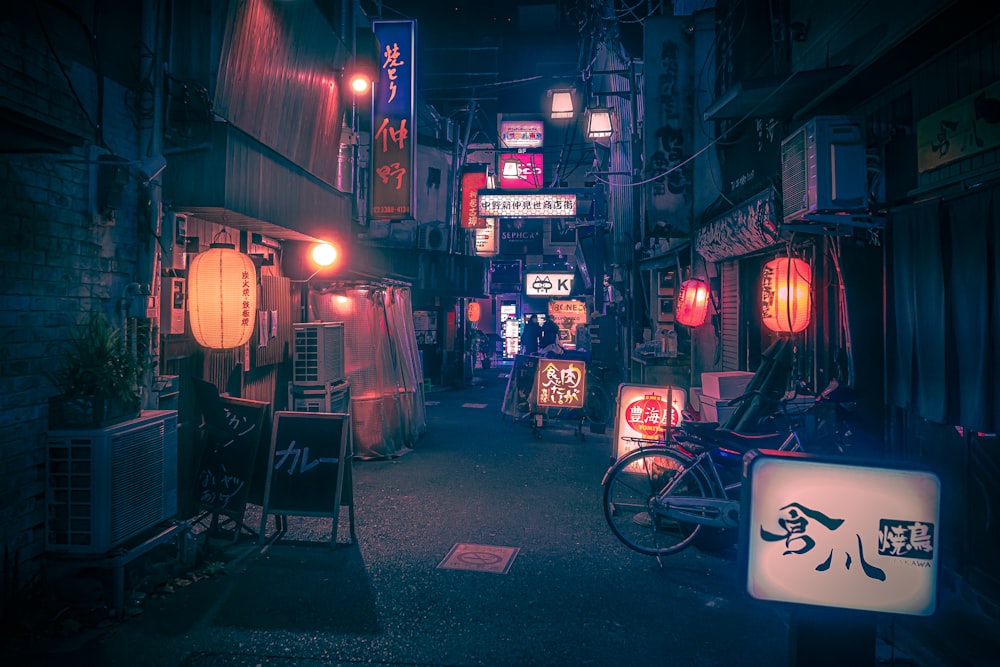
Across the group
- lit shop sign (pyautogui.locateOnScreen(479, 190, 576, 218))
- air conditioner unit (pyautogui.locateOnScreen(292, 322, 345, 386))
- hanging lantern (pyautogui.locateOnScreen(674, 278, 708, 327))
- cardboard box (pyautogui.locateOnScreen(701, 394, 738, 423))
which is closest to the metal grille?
cardboard box (pyautogui.locateOnScreen(701, 394, 738, 423))

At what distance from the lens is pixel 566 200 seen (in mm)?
17562

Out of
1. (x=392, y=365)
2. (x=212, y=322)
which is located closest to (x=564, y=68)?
(x=392, y=365)

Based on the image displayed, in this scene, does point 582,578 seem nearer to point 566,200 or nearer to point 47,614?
point 47,614

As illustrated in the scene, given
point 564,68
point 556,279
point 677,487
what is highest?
point 564,68

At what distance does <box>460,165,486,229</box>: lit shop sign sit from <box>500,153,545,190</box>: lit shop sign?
69.7 inches

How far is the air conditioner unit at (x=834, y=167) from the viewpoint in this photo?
657 centimetres

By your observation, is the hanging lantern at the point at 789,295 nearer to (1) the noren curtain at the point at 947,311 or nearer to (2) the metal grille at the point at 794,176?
(2) the metal grille at the point at 794,176

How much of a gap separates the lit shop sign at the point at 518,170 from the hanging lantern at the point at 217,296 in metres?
17.7

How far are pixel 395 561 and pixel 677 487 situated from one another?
3.24 metres

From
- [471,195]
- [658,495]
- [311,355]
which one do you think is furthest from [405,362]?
[471,195]

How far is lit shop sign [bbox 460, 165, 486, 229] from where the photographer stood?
83.1 feet

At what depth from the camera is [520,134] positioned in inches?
1019

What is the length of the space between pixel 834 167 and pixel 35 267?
800 centimetres

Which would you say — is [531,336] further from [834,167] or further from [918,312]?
[918,312]
